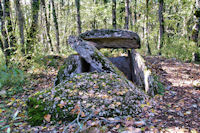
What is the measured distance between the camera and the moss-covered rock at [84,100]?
344 centimetres

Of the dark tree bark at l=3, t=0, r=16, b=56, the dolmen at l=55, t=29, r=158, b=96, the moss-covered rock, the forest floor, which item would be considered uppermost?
the dark tree bark at l=3, t=0, r=16, b=56

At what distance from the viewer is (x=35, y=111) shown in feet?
11.8

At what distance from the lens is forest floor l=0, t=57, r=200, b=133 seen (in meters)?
2.82

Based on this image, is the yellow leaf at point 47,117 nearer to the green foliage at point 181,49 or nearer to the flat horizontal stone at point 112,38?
the flat horizontal stone at point 112,38

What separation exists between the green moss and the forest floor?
141 mm

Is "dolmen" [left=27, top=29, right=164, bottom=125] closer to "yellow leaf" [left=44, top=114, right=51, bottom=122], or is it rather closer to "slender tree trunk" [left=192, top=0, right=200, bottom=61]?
"yellow leaf" [left=44, top=114, right=51, bottom=122]

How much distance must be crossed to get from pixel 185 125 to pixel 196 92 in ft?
8.36

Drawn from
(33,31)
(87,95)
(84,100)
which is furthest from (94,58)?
(33,31)

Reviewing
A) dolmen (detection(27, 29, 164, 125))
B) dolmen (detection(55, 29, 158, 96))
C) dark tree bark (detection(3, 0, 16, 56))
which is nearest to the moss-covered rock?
dolmen (detection(27, 29, 164, 125))

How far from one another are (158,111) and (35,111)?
9.86 feet

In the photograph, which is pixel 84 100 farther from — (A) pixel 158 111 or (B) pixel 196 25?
(B) pixel 196 25

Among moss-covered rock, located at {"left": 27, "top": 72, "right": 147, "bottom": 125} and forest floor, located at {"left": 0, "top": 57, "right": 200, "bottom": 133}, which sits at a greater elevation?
moss-covered rock, located at {"left": 27, "top": 72, "right": 147, "bottom": 125}

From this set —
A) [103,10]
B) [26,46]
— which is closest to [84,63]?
[26,46]

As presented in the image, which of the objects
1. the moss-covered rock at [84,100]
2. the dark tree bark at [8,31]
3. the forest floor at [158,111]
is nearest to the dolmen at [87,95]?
the moss-covered rock at [84,100]
